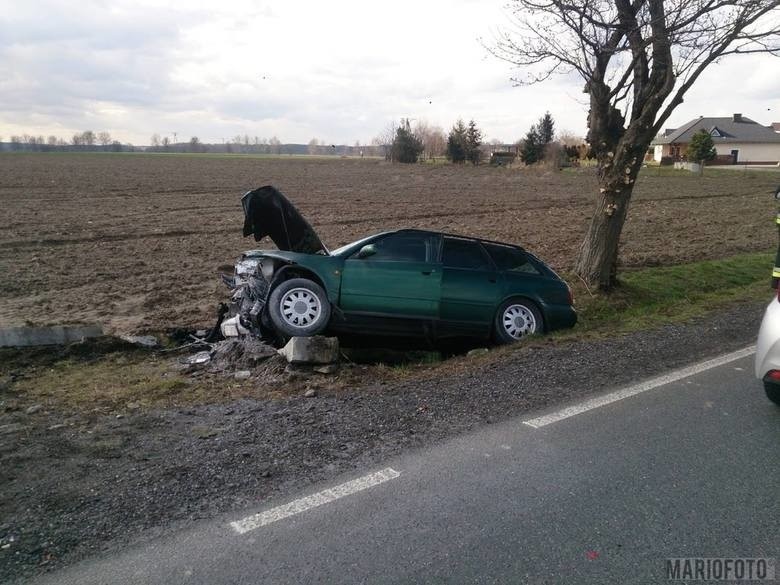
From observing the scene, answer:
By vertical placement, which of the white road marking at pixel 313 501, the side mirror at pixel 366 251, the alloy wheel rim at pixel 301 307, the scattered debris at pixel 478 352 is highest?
the side mirror at pixel 366 251

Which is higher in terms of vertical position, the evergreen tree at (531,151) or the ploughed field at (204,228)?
the evergreen tree at (531,151)

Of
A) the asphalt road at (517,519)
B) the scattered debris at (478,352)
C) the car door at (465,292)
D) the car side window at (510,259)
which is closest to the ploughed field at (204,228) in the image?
the car door at (465,292)

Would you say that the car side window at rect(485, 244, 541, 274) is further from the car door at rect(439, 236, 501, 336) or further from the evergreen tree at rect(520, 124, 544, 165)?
the evergreen tree at rect(520, 124, 544, 165)

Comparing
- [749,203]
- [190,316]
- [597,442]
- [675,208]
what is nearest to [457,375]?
[597,442]

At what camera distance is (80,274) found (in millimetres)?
12477

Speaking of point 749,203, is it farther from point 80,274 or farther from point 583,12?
point 80,274

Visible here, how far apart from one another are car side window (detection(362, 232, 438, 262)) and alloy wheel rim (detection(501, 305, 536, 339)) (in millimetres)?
1265

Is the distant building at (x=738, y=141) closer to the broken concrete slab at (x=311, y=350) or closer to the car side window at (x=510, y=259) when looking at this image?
the car side window at (x=510, y=259)

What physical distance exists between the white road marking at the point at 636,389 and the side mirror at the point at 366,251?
127 inches

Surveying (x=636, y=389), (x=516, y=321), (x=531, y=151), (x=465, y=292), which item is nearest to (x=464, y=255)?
(x=465, y=292)

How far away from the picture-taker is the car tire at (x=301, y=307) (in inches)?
300

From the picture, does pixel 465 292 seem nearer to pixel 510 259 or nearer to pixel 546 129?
pixel 510 259

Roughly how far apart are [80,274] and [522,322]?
8.86m

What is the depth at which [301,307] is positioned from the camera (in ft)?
25.1
